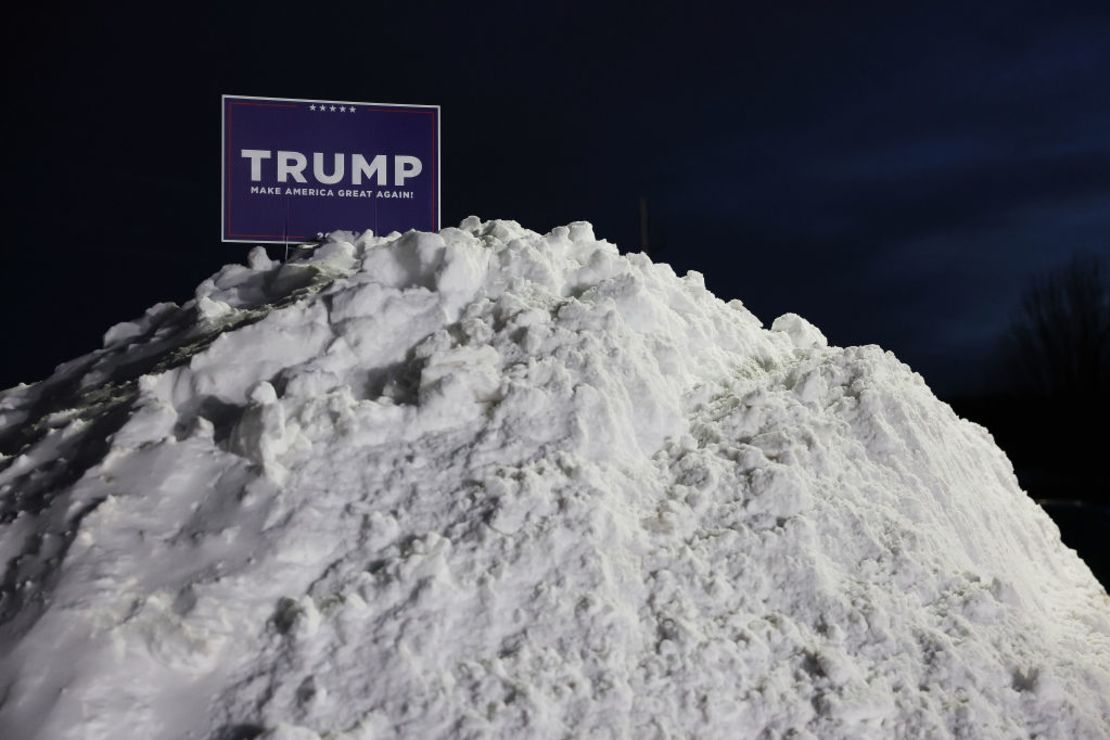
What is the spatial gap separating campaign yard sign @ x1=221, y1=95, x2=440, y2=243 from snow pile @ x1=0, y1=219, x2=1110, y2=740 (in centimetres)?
71

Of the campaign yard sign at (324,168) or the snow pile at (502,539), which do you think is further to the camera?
the campaign yard sign at (324,168)

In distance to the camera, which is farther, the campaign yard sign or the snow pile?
the campaign yard sign

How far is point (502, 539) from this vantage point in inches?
81.0

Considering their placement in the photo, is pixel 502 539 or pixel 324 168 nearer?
pixel 502 539

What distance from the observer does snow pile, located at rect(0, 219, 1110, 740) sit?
1.85 metres

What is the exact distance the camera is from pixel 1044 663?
218 centimetres

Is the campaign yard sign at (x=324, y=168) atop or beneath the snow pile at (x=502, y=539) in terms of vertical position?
atop

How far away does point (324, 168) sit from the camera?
3559 mm

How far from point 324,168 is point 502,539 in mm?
1935

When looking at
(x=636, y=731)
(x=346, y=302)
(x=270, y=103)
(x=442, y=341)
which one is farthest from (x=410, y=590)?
(x=270, y=103)

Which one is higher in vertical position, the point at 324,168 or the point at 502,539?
the point at 324,168

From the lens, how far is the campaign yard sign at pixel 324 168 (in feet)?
11.5

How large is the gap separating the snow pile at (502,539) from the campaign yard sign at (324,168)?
27.8 inches

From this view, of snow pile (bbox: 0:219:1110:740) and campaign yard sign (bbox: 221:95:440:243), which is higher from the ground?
campaign yard sign (bbox: 221:95:440:243)
